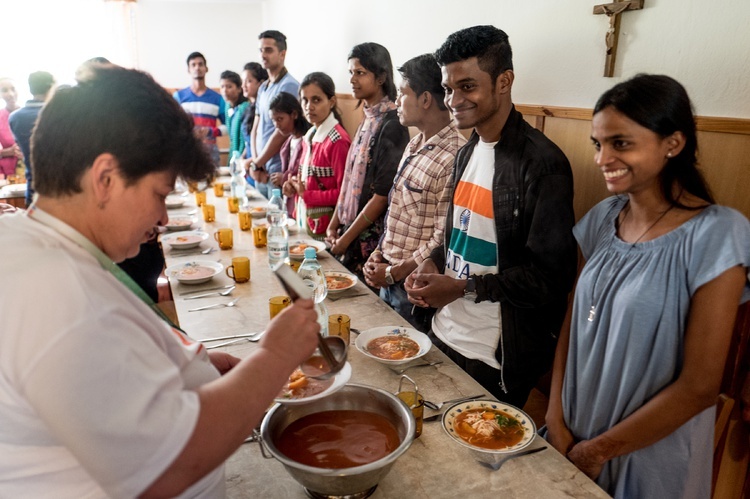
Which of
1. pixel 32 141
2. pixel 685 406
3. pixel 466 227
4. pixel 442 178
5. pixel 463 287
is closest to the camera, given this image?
pixel 32 141

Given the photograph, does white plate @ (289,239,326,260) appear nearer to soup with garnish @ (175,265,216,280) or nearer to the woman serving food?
soup with garnish @ (175,265,216,280)

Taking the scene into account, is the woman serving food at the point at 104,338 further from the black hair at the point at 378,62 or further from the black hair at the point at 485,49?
the black hair at the point at 378,62

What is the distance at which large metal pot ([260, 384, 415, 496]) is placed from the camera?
878 mm

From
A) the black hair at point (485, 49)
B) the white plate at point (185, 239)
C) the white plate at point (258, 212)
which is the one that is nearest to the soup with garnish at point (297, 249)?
the white plate at point (185, 239)

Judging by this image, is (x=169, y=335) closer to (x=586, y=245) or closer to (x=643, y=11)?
(x=586, y=245)

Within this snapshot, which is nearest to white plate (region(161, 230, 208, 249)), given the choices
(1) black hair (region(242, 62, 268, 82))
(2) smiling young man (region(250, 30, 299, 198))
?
(2) smiling young man (region(250, 30, 299, 198))

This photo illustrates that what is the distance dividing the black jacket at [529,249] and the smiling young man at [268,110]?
292 centimetres

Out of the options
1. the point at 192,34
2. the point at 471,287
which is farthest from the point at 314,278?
the point at 192,34

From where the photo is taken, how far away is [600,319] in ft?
4.42

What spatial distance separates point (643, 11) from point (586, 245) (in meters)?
0.86

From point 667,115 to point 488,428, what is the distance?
86 cm

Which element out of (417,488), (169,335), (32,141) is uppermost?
(32,141)

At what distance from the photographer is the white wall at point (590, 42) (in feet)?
4.84

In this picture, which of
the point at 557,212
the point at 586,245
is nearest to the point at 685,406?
the point at 586,245
